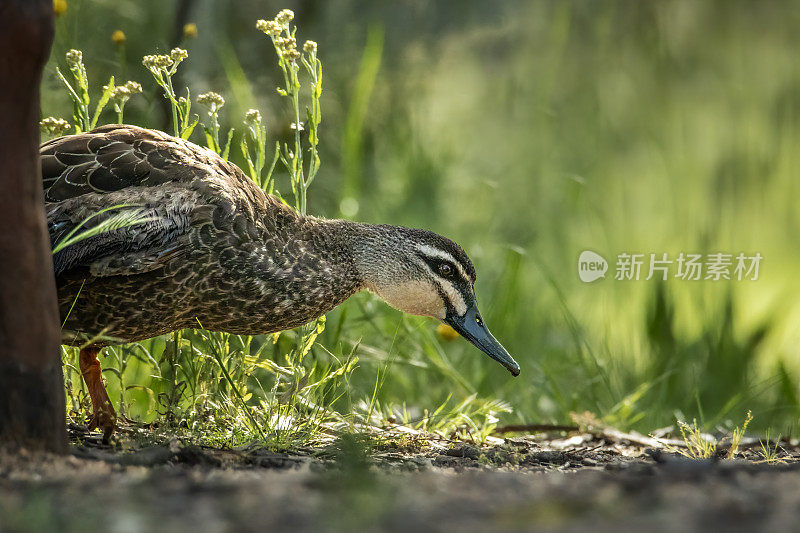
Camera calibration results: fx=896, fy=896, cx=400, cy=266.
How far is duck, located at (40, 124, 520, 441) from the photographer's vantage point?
3.74 meters

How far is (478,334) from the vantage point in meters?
4.57

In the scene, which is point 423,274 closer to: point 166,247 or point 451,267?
point 451,267

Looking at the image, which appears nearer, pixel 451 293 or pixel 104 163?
pixel 104 163

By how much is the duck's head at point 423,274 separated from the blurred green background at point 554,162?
26 centimetres

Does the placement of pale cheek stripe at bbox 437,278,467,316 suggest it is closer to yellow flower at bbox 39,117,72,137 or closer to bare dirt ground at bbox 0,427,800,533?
bare dirt ground at bbox 0,427,800,533

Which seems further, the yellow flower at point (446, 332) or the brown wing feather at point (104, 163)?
the yellow flower at point (446, 332)

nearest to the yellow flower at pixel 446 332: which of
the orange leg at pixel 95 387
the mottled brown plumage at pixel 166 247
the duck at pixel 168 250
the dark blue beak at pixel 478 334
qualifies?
the dark blue beak at pixel 478 334

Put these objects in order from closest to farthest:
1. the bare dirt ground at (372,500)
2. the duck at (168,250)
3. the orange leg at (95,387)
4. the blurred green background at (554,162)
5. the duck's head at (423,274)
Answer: the bare dirt ground at (372,500) < the duck at (168,250) < the orange leg at (95,387) < the duck's head at (423,274) < the blurred green background at (554,162)

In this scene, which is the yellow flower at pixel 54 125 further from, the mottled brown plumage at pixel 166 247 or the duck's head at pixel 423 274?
the duck's head at pixel 423 274

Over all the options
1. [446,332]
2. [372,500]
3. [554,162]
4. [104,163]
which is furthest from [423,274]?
[554,162]

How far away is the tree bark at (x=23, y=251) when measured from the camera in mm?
2807

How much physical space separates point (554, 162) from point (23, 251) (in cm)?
591

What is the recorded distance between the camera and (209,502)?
2197mm

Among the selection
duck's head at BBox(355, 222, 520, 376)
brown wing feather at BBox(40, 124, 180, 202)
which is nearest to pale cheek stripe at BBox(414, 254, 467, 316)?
duck's head at BBox(355, 222, 520, 376)
